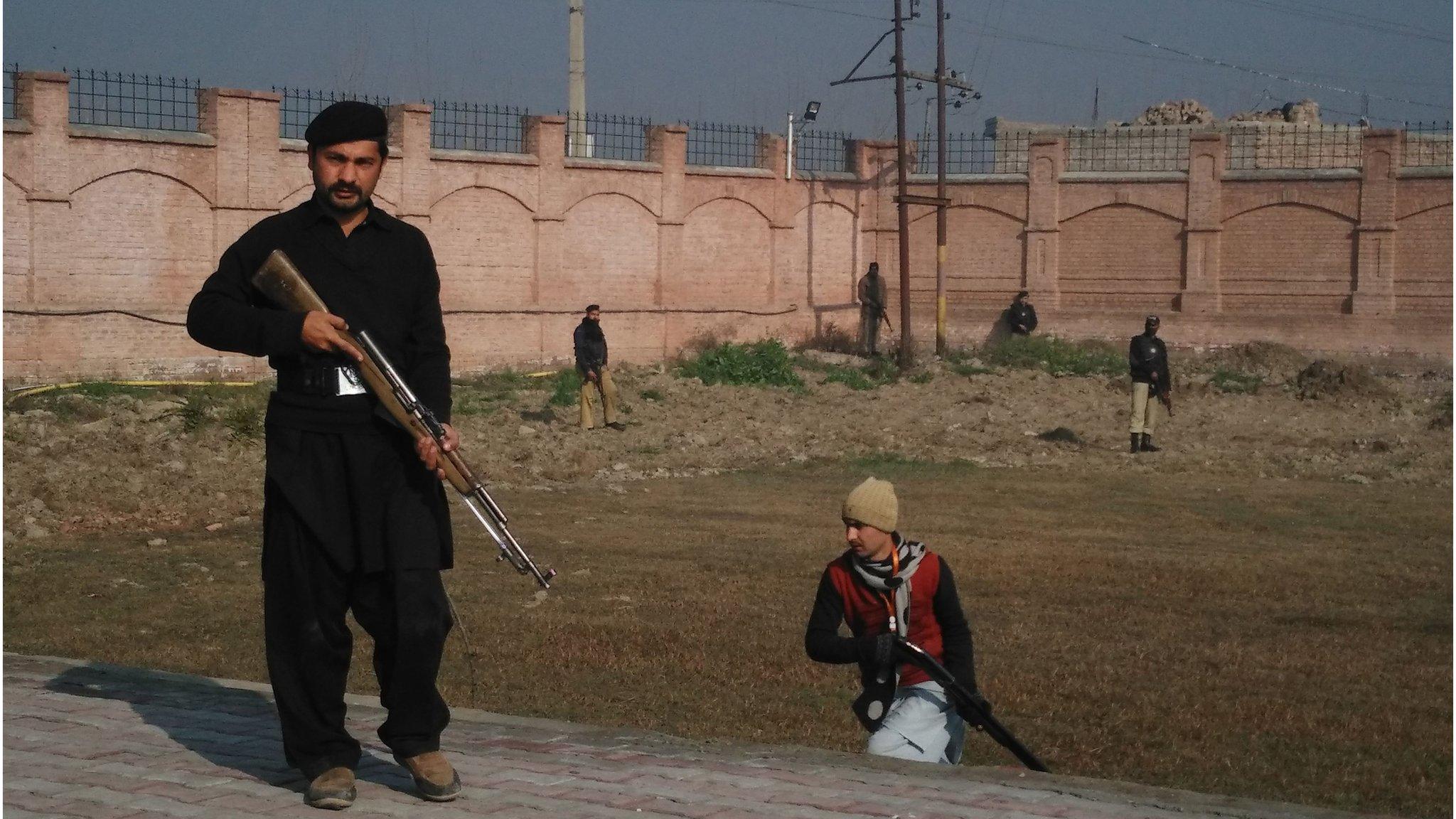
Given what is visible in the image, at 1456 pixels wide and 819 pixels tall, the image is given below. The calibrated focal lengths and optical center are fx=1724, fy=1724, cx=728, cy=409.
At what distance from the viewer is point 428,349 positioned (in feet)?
17.3

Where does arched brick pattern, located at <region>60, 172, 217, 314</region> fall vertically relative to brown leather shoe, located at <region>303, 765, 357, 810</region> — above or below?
above

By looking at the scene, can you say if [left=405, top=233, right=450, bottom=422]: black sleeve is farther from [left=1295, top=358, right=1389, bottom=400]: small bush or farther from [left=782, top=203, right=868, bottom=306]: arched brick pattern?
[left=782, top=203, right=868, bottom=306]: arched brick pattern

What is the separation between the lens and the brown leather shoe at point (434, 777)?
4988 mm

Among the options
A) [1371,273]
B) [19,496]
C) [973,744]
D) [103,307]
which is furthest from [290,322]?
[1371,273]

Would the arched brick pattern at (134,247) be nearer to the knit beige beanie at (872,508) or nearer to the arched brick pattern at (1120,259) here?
the arched brick pattern at (1120,259)

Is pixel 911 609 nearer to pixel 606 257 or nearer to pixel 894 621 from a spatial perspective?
pixel 894 621

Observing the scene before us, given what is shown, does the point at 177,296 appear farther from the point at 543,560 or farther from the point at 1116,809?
the point at 1116,809

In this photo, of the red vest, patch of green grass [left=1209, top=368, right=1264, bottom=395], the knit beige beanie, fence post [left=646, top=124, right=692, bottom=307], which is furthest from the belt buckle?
fence post [left=646, top=124, right=692, bottom=307]

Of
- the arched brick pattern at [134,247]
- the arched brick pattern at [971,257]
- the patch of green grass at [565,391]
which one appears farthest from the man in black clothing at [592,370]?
the arched brick pattern at [971,257]

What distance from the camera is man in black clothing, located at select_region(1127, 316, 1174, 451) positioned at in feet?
71.1

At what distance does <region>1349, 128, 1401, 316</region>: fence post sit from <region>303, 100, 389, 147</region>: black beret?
3002 cm

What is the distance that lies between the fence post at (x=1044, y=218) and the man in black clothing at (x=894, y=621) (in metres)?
29.3

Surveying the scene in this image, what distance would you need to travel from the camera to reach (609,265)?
31797mm

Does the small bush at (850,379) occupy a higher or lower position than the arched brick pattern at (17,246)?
lower
